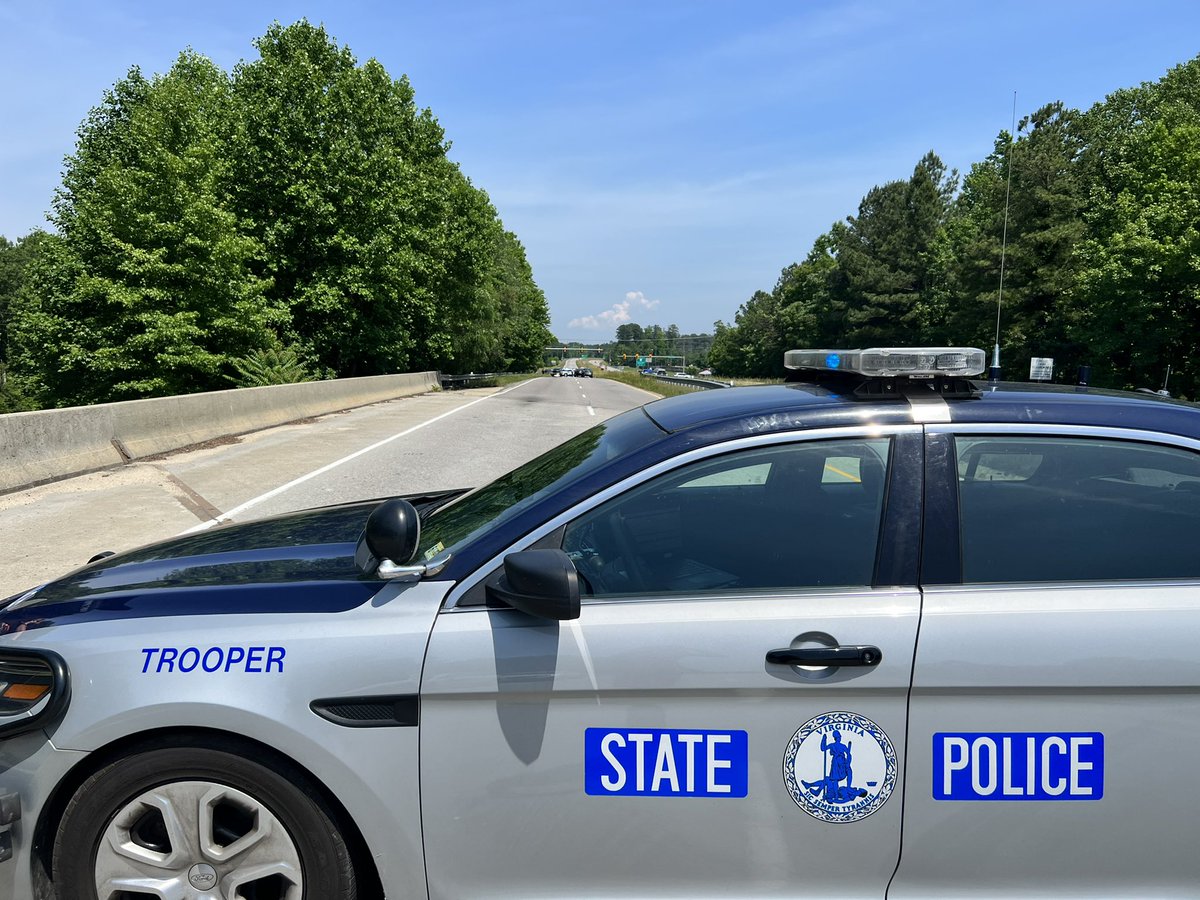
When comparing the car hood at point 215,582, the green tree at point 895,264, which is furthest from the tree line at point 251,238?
the green tree at point 895,264

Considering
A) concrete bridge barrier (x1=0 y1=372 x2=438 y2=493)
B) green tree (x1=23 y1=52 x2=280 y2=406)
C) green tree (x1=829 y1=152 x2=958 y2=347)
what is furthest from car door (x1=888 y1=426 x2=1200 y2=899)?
green tree (x1=829 y1=152 x2=958 y2=347)

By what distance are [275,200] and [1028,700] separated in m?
36.9

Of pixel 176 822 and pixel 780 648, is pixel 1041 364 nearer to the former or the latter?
pixel 780 648

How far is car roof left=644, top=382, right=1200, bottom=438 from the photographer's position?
7.91 ft

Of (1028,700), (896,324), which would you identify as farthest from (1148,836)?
(896,324)

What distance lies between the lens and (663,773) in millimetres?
2160

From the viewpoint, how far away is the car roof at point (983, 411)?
2412 mm

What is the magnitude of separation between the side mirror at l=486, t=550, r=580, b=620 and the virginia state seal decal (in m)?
0.65

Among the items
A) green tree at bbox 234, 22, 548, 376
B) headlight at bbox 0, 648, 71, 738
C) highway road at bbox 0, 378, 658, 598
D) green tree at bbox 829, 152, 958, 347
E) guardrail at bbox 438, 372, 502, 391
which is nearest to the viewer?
headlight at bbox 0, 648, 71, 738

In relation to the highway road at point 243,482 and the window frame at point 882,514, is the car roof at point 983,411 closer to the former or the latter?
the window frame at point 882,514

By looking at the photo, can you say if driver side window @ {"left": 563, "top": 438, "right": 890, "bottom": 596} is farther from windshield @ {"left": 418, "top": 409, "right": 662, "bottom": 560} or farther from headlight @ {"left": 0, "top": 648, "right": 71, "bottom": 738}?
headlight @ {"left": 0, "top": 648, "right": 71, "bottom": 738}

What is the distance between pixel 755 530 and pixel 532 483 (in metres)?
0.80

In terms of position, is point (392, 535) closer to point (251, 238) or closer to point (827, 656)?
point (827, 656)

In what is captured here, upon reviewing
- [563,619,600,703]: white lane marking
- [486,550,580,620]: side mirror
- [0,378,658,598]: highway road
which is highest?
[486,550,580,620]: side mirror
